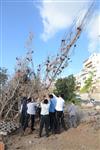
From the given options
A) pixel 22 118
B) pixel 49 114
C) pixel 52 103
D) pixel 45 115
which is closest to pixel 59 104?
pixel 52 103

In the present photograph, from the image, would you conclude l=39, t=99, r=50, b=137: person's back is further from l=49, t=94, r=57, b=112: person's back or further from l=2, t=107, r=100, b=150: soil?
l=49, t=94, r=57, b=112: person's back

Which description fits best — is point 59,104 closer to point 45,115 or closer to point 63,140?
point 45,115

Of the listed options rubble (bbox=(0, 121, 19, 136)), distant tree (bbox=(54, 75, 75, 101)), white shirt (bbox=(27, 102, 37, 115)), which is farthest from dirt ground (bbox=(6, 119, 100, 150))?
Result: distant tree (bbox=(54, 75, 75, 101))

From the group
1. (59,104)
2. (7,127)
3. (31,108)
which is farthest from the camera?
(7,127)

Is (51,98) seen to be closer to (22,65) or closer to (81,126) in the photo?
(81,126)

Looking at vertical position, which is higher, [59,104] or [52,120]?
[59,104]

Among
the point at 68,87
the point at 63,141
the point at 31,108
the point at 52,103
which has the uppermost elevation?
the point at 68,87

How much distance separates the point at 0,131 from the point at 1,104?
2056 millimetres

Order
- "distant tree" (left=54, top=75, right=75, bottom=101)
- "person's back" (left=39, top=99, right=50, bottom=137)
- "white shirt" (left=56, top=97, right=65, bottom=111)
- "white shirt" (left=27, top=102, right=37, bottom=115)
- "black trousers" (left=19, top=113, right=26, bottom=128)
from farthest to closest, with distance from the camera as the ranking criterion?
1. "distant tree" (left=54, top=75, right=75, bottom=101)
2. "black trousers" (left=19, top=113, right=26, bottom=128)
3. "white shirt" (left=27, top=102, right=37, bottom=115)
4. "white shirt" (left=56, top=97, right=65, bottom=111)
5. "person's back" (left=39, top=99, right=50, bottom=137)

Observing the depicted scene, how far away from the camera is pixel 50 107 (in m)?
14.8

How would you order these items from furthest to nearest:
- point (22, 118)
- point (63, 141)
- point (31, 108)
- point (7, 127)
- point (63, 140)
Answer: point (22, 118), point (7, 127), point (31, 108), point (63, 140), point (63, 141)

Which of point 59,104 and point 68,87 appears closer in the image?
point 59,104

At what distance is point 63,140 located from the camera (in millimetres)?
13188

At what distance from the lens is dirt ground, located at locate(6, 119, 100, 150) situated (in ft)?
40.1
